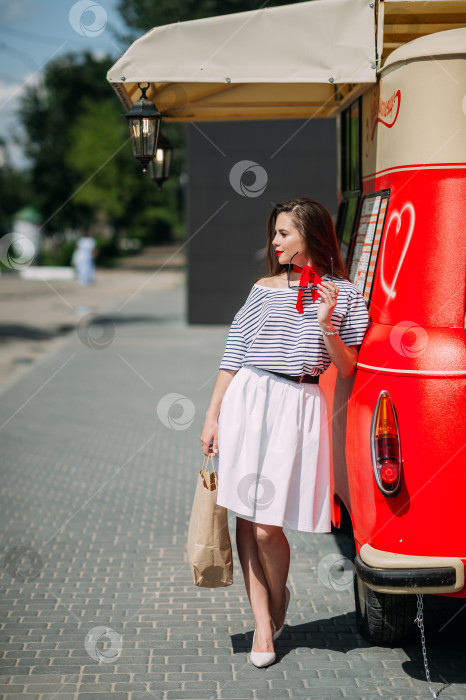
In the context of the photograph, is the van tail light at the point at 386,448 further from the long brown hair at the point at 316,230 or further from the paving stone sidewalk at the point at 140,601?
the paving stone sidewalk at the point at 140,601

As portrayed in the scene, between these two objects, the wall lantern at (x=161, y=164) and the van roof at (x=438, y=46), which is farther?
the wall lantern at (x=161, y=164)

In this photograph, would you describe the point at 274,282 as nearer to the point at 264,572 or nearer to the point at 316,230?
the point at 316,230

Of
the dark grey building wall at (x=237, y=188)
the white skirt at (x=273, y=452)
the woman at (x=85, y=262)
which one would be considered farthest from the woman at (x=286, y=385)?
the woman at (x=85, y=262)

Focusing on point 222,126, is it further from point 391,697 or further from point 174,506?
point 391,697

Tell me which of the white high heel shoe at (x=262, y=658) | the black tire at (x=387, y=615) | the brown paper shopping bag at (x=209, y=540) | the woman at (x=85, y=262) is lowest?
the woman at (x=85, y=262)

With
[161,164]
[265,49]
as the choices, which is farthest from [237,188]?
[265,49]

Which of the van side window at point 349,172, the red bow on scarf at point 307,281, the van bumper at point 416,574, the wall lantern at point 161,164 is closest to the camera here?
the van bumper at point 416,574

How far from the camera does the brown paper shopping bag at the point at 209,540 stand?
12.5ft

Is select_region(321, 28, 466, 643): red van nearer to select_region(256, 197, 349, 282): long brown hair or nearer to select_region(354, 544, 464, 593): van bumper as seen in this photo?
select_region(354, 544, 464, 593): van bumper

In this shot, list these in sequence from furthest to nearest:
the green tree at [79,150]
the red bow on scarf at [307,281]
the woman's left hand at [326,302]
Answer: the green tree at [79,150] → the red bow on scarf at [307,281] → the woman's left hand at [326,302]

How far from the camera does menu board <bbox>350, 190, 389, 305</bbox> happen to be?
3.82 meters

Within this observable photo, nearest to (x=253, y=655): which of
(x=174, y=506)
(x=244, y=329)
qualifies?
(x=244, y=329)

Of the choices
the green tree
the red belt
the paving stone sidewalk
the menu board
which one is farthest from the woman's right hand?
the green tree

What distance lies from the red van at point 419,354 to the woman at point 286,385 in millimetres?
169
